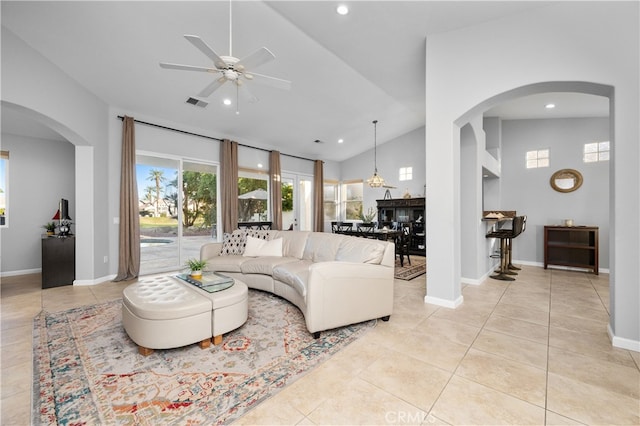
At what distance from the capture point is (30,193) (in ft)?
17.6

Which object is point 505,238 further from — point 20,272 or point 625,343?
point 20,272

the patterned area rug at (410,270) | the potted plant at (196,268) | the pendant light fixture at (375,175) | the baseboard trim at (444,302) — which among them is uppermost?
the pendant light fixture at (375,175)

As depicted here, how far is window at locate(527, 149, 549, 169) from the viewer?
5.77 metres

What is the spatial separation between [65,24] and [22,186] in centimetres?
392

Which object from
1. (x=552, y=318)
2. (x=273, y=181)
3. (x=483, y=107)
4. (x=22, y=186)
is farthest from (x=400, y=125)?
(x=22, y=186)

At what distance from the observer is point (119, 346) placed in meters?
2.45

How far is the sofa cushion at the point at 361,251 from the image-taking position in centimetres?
301

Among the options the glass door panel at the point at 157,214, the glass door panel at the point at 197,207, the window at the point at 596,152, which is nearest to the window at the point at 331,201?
the glass door panel at the point at 197,207

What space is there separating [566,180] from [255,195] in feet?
22.5

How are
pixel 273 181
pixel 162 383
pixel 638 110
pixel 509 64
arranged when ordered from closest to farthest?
1. pixel 162 383
2. pixel 638 110
3. pixel 509 64
4. pixel 273 181

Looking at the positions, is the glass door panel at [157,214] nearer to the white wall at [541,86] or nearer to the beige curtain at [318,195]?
the beige curtain at [318,195]

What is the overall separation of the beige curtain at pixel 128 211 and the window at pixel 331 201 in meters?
5.71

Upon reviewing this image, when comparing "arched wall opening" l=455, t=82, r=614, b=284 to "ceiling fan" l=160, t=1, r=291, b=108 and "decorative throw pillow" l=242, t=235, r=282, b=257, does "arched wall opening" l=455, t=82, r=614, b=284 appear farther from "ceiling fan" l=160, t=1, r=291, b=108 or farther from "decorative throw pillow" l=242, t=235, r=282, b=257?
"decorative throw pillow" l=242, t=235, r=282, b=257

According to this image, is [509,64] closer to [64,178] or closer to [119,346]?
[119,346]
